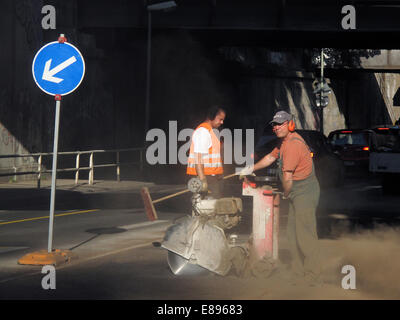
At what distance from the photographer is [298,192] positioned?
8492mm

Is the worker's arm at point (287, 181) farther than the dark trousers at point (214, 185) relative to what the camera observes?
No

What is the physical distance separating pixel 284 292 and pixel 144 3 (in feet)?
70.5

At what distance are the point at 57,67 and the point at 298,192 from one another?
3.45 metres

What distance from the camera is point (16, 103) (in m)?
25.0

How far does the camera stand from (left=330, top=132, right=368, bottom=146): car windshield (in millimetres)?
27031

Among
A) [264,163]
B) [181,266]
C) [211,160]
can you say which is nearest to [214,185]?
[211,160]

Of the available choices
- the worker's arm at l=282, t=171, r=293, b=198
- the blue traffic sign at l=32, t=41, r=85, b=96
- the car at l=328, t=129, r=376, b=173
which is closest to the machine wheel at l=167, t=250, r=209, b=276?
the worker's arm at l=282, t=171, r=293, b=198

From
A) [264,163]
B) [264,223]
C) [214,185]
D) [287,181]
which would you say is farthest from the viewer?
[214,185]

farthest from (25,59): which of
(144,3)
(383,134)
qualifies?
(383,134)

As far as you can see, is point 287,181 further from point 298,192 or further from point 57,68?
point 57,68

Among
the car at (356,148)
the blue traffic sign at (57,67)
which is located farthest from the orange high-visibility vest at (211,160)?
the car at (356,148)

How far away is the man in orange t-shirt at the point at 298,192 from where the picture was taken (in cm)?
838

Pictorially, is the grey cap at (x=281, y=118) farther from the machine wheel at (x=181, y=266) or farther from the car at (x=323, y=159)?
the car at (x=323, y=159)

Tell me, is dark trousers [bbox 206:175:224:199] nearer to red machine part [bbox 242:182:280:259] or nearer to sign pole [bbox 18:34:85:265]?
red machine part [bbox 242:182:280:259]
